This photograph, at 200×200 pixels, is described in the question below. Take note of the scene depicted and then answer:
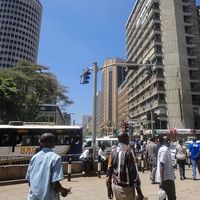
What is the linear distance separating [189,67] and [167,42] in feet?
25.7

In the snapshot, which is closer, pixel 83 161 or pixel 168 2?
pixel 83 161

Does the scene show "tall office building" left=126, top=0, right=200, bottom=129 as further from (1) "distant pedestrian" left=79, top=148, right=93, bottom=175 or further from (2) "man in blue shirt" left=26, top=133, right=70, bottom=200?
(2) "man in blue shirt" left=26, top=133, right=70, bottom=200

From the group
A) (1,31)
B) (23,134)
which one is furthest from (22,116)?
(1,31)

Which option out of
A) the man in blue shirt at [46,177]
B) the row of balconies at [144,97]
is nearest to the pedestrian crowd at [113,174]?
the man in blue shirt at [46,177]

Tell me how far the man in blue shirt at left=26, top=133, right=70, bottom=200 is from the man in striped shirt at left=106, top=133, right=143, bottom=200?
1.13 meters

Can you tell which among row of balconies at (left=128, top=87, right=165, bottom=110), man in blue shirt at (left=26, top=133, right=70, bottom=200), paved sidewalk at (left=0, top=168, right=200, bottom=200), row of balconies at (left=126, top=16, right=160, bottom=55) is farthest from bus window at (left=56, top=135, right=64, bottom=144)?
row of balconies at (left=126, top=16, right=160, bottom=55)

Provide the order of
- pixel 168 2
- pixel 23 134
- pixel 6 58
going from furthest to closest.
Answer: pixel 6 58 < pixel 168 2 < pixel 23 134

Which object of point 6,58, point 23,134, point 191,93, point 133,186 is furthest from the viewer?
point 6,58

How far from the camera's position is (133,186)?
4.88 m

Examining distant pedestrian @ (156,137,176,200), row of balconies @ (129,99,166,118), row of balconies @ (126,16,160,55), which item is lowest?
distant pedestrian @ (156,137,176,200)

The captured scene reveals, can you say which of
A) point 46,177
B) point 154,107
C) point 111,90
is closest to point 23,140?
point 46,177

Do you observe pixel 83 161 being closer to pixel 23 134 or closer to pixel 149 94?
pixel 23 134

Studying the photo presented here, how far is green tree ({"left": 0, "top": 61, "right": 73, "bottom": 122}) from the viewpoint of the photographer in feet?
120

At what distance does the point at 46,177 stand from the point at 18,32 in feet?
435
